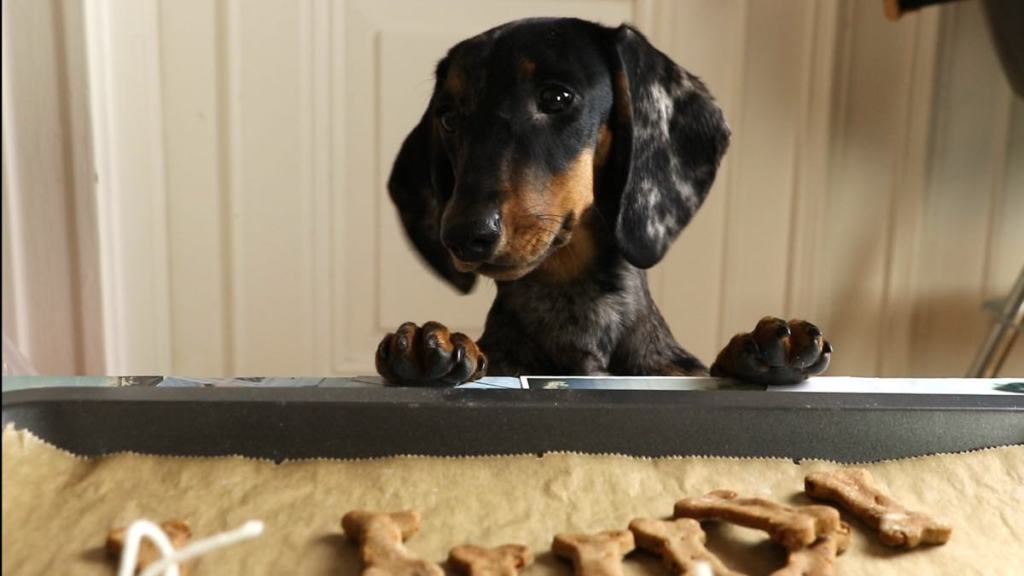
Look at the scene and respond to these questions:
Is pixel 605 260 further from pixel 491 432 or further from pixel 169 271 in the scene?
pixel 169 271

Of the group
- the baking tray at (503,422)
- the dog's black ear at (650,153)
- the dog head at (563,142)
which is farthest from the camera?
the dog's black ear at (650,153)

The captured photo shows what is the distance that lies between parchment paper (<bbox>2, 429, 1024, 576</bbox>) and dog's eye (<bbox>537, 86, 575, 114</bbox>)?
0.44 metres

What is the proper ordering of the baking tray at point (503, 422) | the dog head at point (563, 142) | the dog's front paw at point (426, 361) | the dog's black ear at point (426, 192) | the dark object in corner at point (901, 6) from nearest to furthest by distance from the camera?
the baking tray at point (503, 422) < the dog's front paw at point (426, 361) < the dog head at point (563, 142) < the dog's black ear at point (426, 192) < the dark object in corner at point (901, 6)

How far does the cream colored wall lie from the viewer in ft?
5.12

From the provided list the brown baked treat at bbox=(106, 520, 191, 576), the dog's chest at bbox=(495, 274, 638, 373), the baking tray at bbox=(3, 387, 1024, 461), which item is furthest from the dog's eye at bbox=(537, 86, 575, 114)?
the brown baked treat at bbox=(106, 520, 191, 576)

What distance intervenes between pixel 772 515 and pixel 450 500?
0.23 m

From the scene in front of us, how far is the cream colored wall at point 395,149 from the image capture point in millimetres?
1562

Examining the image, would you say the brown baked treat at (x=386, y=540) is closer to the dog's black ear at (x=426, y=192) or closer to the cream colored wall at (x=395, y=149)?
the dog's black ear at (x=426, y=192)

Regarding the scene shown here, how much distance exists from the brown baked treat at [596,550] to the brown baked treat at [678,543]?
1 centimetres

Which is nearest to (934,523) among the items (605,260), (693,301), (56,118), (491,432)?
(491,432)

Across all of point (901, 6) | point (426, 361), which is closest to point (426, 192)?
point (426, 361)

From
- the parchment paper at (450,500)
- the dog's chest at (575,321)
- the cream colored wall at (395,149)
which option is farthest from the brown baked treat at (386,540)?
the cream colored wall at (395,149)

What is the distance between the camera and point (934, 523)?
2.29 feet

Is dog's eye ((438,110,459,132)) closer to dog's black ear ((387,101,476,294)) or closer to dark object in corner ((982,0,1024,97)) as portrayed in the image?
dog's black ear ((387,101,476,294))
